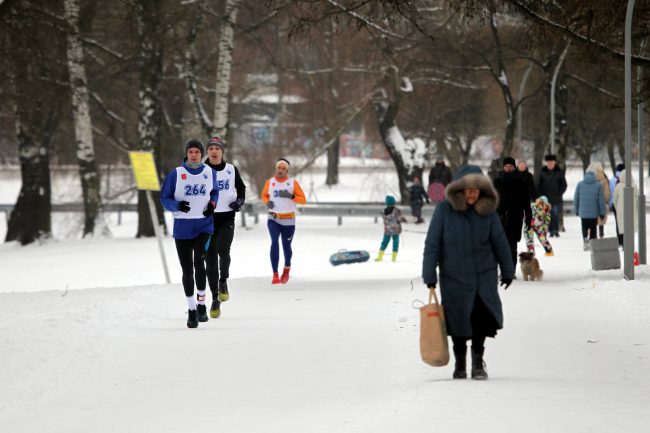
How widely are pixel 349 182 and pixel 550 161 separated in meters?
55.1

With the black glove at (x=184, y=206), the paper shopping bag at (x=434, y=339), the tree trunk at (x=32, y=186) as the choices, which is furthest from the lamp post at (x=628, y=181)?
the tree trunk at (x=32, y=186)

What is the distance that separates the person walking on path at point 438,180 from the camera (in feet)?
129

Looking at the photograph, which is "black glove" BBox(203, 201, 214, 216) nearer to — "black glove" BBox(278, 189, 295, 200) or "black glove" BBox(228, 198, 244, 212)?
"black glove" BBox(228, 198, 244, 212)

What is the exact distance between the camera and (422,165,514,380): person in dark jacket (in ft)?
29.4

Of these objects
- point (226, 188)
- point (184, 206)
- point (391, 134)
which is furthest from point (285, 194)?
point (391, 134)

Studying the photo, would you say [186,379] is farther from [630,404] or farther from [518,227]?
[518,227]

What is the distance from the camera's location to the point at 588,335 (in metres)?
12.0

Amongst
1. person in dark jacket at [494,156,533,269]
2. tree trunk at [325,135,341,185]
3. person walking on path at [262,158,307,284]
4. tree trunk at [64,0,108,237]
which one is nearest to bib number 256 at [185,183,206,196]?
person walking on path at [262,158,307,284]

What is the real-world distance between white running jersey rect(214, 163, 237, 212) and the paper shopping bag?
538cm

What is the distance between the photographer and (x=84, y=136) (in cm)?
3309

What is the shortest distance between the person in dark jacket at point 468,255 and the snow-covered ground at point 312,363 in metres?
0.43

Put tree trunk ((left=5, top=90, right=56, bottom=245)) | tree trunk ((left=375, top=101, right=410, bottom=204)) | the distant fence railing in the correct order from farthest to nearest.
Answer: tree trunk ((left=375, top=101, right=410, bottom=204)), the distant fence railing, tree trunk ((left=5, top=90, right=56, bottom=245))

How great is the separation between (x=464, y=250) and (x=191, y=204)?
4.11 meters

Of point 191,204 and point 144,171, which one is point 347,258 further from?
point 191,204
